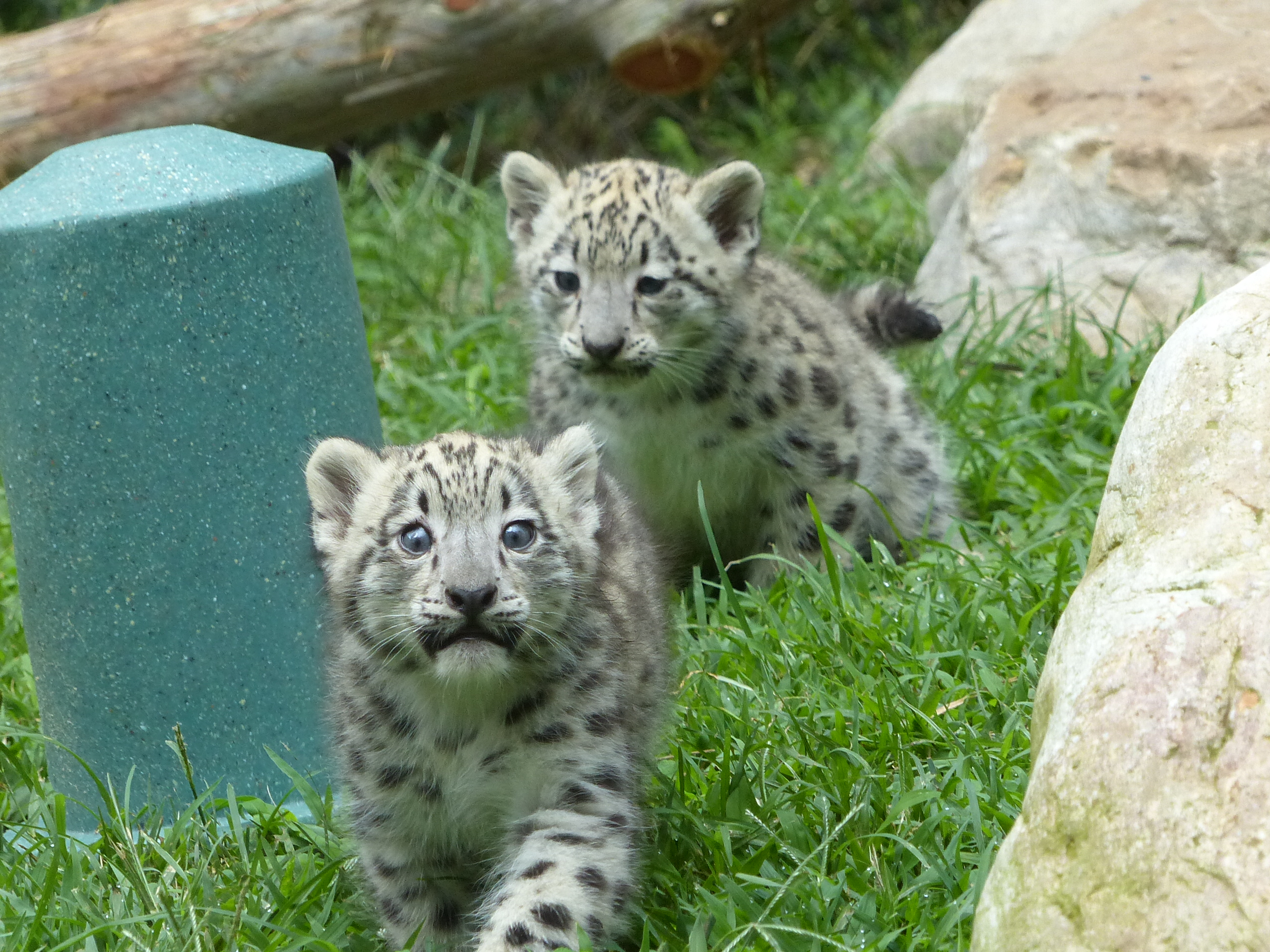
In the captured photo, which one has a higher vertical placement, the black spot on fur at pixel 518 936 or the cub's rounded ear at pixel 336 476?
the cub's rounded ear at pixel 336 476

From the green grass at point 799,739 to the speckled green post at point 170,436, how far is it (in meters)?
0.33

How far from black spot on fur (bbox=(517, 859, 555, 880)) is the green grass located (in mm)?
343

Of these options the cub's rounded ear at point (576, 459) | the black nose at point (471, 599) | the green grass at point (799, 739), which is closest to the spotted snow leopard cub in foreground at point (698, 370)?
the green grass at point (799, 739)

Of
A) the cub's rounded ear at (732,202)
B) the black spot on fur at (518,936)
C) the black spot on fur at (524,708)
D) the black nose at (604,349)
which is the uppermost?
the cub's rounded ear at (732,202)

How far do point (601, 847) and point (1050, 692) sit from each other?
127 cm

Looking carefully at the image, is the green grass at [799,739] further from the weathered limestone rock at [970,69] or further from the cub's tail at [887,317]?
the weathered limestone rock at [970,69]

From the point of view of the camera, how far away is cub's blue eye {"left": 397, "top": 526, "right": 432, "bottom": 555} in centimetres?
434

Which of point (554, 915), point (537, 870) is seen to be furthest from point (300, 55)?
point (554, 915)

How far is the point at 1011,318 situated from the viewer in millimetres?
8508

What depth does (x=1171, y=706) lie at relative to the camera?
322 cm

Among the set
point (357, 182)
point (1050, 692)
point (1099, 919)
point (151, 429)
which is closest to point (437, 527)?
point (151, 429)

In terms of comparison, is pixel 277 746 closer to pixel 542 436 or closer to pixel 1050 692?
pixel 542 436

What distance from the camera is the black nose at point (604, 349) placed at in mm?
6445

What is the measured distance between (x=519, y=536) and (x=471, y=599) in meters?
0.33
